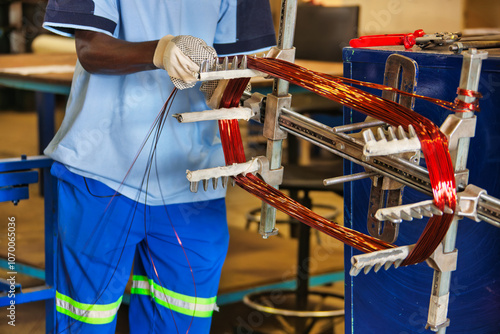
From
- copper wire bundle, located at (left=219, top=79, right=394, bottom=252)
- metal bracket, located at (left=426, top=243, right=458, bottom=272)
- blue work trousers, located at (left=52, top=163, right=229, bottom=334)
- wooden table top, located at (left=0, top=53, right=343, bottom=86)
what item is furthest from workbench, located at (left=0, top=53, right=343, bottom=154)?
metal bracket, located at (left=426, top=243, right=458, bottom=272)

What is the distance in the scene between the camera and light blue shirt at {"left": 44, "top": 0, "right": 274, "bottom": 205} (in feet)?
4.30

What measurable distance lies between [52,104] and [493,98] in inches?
99.5

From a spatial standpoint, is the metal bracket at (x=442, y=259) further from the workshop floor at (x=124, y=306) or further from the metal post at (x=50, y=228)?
the workshop floor at (x=124, y=306)

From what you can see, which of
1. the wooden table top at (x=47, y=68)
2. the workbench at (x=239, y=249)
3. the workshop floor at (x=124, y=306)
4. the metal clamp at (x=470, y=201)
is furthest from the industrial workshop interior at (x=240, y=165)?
the wooden table top at (x=47, y=68)

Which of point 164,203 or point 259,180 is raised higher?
point 259,180

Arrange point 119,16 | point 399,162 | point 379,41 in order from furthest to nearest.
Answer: point 119,16 < point 379,41 < point 399,162

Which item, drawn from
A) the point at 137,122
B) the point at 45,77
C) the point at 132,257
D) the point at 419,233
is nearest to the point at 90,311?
the point at 132,257

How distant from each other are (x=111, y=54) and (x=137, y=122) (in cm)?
17

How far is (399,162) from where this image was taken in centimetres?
84

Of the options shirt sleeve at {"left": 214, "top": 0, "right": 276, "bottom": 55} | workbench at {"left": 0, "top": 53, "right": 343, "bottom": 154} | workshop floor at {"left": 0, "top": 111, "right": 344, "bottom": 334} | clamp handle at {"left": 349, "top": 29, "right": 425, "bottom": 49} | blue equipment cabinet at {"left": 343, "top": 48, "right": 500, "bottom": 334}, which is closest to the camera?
blue equipment cabinet at {"left": 343, "top": 48, "right": 500, "bottom": 334}

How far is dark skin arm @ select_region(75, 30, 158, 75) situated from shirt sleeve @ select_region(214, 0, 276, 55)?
0.30 meters

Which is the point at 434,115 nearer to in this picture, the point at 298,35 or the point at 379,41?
the point at 379,41

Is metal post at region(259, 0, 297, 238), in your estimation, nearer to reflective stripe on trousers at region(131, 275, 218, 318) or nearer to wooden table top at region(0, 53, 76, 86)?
reflective stripe on trousers at region(131, 275, 218, 318)

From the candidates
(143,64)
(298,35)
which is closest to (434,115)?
(143,64)
